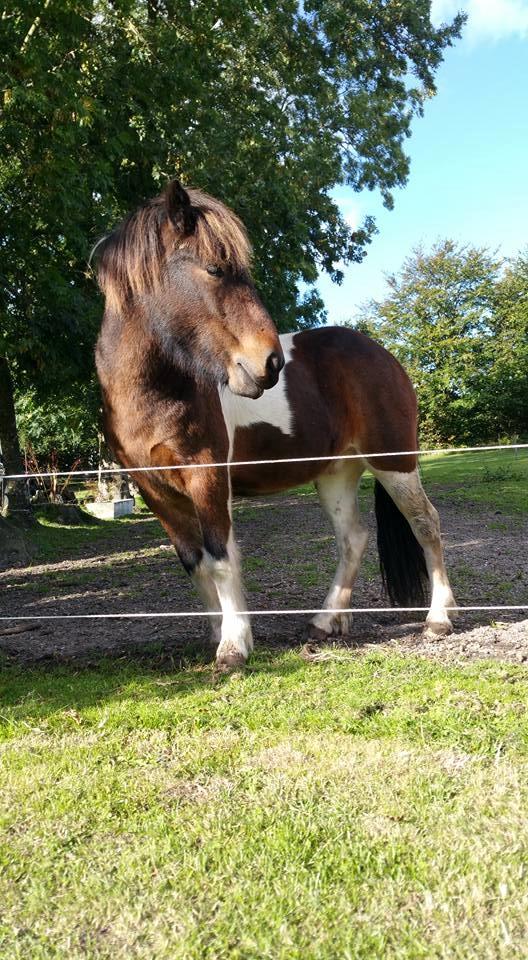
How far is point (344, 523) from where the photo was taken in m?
5.61

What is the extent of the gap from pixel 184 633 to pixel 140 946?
344 cm

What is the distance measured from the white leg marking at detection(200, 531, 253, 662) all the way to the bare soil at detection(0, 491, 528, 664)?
489 mm

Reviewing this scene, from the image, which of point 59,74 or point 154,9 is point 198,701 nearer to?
point 59,74

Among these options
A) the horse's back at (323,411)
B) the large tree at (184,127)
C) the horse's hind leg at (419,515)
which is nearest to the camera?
the horse's back at (323,411)

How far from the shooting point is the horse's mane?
4.04 meters

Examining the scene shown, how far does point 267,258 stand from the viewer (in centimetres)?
1451

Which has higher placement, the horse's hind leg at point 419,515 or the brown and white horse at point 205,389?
the brown and white horse at point 205,389

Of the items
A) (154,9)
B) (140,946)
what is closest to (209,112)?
(154,9)

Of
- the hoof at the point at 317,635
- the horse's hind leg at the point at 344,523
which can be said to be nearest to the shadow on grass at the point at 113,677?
the hoof at the point at 317,635

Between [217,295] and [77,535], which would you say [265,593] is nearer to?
[217,295]

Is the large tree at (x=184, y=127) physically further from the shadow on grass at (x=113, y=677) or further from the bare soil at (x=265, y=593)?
the shadow on grass at (x=113, y=677)

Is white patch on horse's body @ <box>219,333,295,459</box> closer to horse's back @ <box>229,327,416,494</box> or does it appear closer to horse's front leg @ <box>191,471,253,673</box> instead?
horse's back @ <box>229,327,416,494</box>

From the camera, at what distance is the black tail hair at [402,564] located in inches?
213

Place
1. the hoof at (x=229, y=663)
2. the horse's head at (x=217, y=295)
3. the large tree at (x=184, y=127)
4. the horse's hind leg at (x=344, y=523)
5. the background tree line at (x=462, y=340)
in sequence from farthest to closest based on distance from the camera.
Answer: the background tree line at (x=462, y=340) → the large tree at (x=184, y=127) → the horse's hind leg at (x=344, y=523) → the hoof at (x=229, y=663) → the horse's head at (x=217, y=295)
